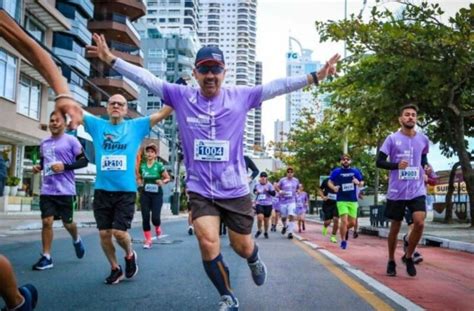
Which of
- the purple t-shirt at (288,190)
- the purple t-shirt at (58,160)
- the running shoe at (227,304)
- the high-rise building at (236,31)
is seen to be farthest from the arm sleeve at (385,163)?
the high-rise building at (236,31)

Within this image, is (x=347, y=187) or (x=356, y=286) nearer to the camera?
(x=356, y=286)

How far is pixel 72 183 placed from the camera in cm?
805

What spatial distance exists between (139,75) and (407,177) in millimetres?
3911

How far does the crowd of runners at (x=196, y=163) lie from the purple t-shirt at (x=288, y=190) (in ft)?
23.3

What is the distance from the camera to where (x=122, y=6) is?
58.1 meters

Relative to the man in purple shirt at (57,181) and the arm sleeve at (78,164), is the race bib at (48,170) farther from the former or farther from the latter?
the arm sleeve at (78,164)

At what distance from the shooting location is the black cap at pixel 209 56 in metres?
4.85

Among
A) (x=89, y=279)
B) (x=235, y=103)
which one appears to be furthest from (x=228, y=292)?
(x=89, y=279)

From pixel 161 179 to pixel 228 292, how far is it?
6887 mm

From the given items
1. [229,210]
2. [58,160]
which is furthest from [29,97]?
[229,210]

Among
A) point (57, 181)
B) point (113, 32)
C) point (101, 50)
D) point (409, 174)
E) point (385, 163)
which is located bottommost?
point (57, 181)

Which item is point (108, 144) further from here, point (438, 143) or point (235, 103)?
point (438, 143)

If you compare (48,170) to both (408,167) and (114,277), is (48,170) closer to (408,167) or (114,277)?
(114,277)

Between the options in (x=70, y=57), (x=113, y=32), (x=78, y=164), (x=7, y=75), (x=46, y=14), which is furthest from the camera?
(x=113, y=32)
